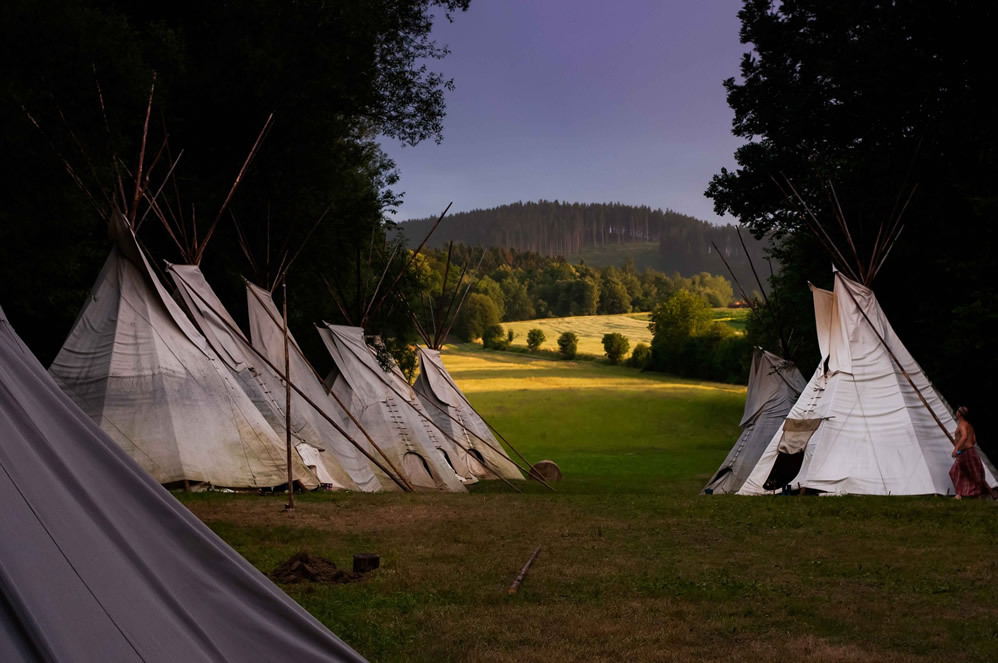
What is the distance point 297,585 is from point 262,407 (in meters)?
7.33

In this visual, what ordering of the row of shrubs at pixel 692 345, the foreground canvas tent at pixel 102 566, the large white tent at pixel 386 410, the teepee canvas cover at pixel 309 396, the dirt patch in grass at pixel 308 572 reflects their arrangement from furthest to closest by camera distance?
the row of shrubs at pixel 692 345
the large white tent at pixel 386 410
the teepee canvas cover at pixel 309 396
the dirt patch in grass at pixel 308 572
the foreground canvas tent at pixel 102 566

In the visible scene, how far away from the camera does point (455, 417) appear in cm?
2141

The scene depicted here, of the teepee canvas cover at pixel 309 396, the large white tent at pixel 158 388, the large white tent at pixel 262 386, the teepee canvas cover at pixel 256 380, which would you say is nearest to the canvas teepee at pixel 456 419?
the teepee canvas cover at pixel 309 396

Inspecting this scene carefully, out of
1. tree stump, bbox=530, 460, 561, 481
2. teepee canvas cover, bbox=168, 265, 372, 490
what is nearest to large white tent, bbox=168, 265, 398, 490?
teepee canvas cover, bbox=168, 265, 372, 490

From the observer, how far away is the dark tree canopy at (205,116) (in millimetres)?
12078

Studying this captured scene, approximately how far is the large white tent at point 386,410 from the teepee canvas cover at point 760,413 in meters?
5.11

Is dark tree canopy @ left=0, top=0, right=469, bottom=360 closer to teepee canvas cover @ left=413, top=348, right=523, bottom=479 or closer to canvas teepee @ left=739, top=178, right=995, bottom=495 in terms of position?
teepee canvas cover @ left=413, top=348, right=523, bottom=479

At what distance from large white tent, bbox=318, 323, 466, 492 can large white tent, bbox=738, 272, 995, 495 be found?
5585 mm

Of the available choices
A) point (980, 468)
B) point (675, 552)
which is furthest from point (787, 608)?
point (980, 468)

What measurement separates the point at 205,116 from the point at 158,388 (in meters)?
6.72

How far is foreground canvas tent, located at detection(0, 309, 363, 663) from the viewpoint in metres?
2.96

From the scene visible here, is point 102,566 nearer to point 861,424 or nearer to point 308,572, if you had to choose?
point 308,572

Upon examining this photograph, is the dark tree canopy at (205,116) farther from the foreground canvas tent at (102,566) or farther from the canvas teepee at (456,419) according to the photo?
the foreground canvas tent at (102,566)

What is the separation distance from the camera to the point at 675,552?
7.98 m
